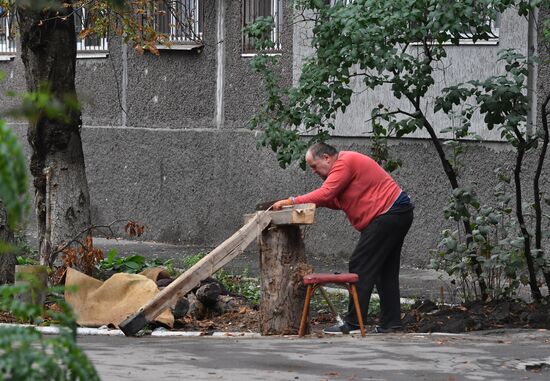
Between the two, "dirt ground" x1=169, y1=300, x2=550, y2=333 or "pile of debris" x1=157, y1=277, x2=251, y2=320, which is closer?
"dirt ground" x1=169, y1=300, x2=550, y2=333

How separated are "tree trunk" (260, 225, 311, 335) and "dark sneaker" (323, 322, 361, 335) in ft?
0.89

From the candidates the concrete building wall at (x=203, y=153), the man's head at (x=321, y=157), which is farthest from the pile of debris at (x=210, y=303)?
the concrete building wall at (x=203, y=153)

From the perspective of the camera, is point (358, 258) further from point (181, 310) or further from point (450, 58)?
point (450, 58)

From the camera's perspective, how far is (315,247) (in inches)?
618

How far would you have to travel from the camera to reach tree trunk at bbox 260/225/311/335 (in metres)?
9.44

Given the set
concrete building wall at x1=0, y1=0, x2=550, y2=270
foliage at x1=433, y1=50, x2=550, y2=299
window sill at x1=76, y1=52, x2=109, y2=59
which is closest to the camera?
foliage at x1=433, y1=50, x2=550, y2=299

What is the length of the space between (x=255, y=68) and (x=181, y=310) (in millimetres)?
2177

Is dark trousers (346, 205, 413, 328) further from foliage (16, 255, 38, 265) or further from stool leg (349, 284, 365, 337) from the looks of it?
foliage (16, 255, 38, 265)

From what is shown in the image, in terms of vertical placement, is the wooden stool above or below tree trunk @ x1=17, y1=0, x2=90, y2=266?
below

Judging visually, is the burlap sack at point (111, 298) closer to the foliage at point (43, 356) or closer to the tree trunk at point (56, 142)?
the tree trunk at point (56, 142)

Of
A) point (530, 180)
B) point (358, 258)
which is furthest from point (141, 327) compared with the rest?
point (530, 180)

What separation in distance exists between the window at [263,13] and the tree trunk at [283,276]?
7.20 meters

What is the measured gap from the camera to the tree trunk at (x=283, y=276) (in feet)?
31.0

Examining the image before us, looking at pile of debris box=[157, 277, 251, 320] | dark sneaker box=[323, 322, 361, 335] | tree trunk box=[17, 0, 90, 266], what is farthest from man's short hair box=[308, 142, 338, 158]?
tree trunk box=[17, 0, 90, 266]
